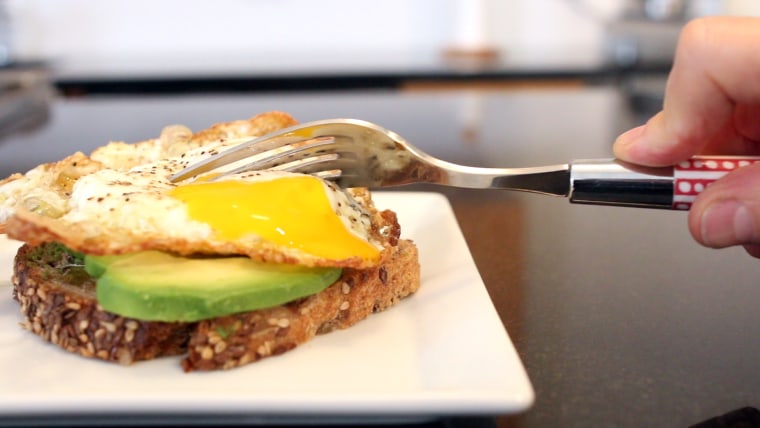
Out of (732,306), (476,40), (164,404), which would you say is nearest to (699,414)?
(732,306)

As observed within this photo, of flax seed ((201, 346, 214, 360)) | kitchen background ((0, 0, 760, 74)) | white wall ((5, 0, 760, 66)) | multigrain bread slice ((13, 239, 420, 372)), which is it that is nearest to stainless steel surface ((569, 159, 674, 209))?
multigrain bread slice ((13, 239, 420, 372))

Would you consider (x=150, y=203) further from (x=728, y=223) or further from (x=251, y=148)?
(x=728, y=223)

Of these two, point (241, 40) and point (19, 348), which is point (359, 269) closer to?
point (19, 348)

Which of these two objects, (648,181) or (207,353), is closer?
(207,353)

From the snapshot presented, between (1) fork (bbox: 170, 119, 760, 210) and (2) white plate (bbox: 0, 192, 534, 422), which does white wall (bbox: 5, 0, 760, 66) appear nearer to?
(1) fork (bbox: 170, 119, 760, 210)

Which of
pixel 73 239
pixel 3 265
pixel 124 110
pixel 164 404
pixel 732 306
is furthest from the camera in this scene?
pixel 124 110

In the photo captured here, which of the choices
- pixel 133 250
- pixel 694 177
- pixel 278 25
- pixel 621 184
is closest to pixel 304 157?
pixel 133 250
